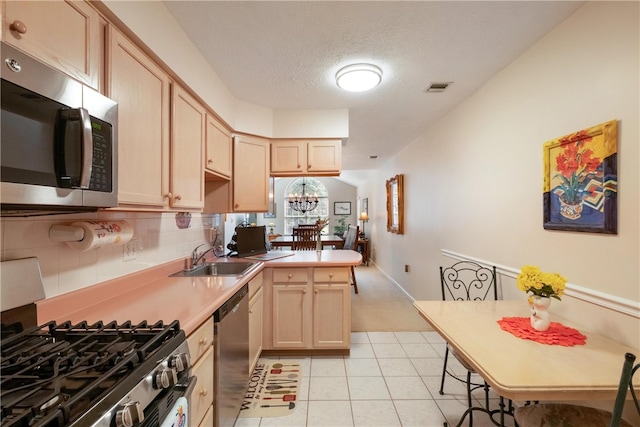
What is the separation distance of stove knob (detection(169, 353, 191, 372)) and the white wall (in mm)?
1892

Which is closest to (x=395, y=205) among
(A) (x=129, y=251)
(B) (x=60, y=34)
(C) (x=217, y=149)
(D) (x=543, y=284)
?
(C) (x=217, y=149)

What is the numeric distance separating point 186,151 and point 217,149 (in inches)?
21.9

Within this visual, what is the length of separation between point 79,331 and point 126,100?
95cm

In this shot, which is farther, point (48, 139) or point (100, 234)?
point (100, 234)

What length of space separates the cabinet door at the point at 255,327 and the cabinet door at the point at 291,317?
0.17 meters

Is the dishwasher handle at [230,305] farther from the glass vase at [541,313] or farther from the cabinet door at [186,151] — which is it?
the glass vase at [541,313]

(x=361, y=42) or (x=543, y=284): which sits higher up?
(x=361, y=42)

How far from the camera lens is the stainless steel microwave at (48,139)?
0.69 meters

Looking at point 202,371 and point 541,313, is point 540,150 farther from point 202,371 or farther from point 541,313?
point 202,371

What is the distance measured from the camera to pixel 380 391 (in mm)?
2021

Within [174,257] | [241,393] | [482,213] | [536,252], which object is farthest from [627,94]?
[174,257]

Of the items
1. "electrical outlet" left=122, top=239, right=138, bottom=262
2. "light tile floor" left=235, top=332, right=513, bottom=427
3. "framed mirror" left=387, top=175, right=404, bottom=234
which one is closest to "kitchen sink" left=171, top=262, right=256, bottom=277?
"electrical outlet" left=122, top=239, right=138, bottom=262

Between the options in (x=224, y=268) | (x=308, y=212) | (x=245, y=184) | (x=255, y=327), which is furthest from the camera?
(x=308, y=212)

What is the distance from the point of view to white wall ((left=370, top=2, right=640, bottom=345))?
3.99 feet
